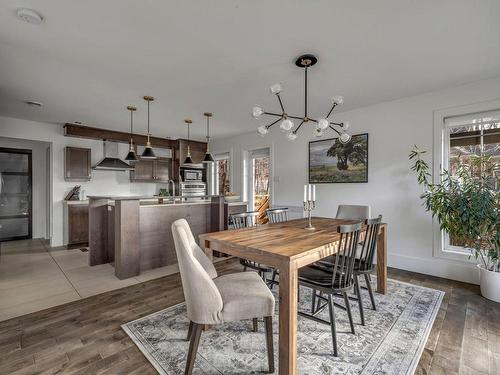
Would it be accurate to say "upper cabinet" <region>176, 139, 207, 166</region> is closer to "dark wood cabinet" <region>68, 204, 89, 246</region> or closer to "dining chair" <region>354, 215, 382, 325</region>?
"dark wood cabinet" <region>68, 204, 89, 246</region>

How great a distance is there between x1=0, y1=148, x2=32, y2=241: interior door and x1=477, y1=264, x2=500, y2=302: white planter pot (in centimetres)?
802

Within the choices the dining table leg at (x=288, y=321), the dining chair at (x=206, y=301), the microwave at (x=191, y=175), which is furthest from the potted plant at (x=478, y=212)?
the microwave at (x=191, y=175)

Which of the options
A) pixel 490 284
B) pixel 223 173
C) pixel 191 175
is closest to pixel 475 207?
pixel 490 284

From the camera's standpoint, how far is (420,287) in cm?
299

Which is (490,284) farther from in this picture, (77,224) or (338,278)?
(77,224)

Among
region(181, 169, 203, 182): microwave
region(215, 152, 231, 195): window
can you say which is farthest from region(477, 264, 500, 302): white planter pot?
region(181, 169, 203, 182): microwave

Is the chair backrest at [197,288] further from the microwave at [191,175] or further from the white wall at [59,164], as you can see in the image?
the microwave at [191,175]

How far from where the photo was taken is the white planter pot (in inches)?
103

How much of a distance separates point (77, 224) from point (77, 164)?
4.06 feet

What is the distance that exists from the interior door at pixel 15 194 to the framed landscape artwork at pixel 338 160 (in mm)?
6185

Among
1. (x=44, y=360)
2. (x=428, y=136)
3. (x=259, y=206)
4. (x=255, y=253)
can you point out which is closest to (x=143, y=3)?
(x=255, y=253)

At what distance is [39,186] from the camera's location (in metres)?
5.82

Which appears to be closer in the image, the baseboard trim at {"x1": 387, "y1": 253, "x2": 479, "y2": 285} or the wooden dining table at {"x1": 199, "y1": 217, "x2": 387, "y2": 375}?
the wooden dining table at {"x1": 199, "y1": 217, "x2": 387, "y2": 375}

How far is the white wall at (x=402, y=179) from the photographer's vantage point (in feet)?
10.6
